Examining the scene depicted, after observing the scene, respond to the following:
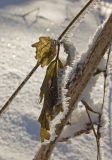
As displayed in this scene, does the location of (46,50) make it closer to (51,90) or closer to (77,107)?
(51,90)

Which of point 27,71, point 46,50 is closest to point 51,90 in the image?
point 46,50

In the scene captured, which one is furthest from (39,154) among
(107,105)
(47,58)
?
(107,105)

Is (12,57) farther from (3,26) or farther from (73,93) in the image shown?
(73,93)

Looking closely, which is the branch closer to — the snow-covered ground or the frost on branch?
the frost on branch

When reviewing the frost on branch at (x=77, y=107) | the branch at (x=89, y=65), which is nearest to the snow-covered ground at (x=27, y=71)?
the frost on branch at (x=77, y=107)

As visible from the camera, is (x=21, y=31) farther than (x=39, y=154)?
Yes

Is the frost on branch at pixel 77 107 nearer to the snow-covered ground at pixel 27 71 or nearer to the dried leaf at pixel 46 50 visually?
the dried leaf at pixel 46 50
